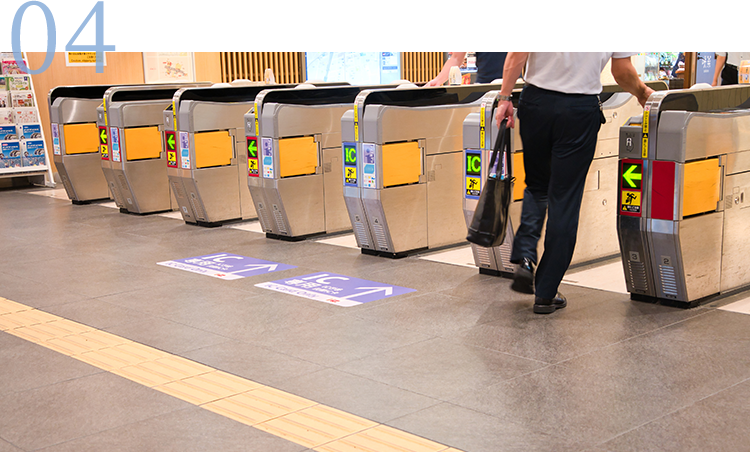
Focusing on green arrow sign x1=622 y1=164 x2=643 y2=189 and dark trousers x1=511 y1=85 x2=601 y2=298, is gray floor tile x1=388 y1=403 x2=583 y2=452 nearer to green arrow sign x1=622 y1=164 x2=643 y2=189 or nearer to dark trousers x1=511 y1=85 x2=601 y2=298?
dark trousers x1=511 y1=85 x2=601 y2=298

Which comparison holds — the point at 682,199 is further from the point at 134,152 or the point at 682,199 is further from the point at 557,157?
the point at 134,152

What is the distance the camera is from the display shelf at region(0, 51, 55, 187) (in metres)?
9.59

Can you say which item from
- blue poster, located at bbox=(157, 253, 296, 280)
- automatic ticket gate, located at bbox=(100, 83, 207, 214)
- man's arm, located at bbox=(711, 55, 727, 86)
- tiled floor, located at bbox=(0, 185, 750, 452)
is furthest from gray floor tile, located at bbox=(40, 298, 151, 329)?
man's arm, located at bbox=(711, 55, 727, 86)

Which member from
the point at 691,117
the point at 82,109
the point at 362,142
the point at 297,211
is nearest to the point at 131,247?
the point at 297,211

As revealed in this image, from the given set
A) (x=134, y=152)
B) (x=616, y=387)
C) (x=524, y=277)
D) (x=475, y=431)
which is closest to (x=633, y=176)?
(x=524, y=277)

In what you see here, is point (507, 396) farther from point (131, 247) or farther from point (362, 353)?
point (131, 247)

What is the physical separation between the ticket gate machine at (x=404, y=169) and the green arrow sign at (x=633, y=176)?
1.86 metres

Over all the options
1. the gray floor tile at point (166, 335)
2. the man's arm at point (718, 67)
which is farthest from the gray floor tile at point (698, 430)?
the man's arm at point (718, 67)

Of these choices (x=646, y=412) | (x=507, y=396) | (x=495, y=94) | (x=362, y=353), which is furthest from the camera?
(x=495, y=94)

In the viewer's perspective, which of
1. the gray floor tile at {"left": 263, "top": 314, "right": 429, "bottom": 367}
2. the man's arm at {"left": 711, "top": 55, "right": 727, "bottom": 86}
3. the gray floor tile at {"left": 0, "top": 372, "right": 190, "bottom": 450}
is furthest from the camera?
the man's arm at {"left": 711, "top": 55, "right": 727, "bottom": 86}

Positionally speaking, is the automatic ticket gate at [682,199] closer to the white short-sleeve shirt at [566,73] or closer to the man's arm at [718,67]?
the white short-sleeve shirt at [566,73]

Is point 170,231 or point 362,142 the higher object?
point 362,142
